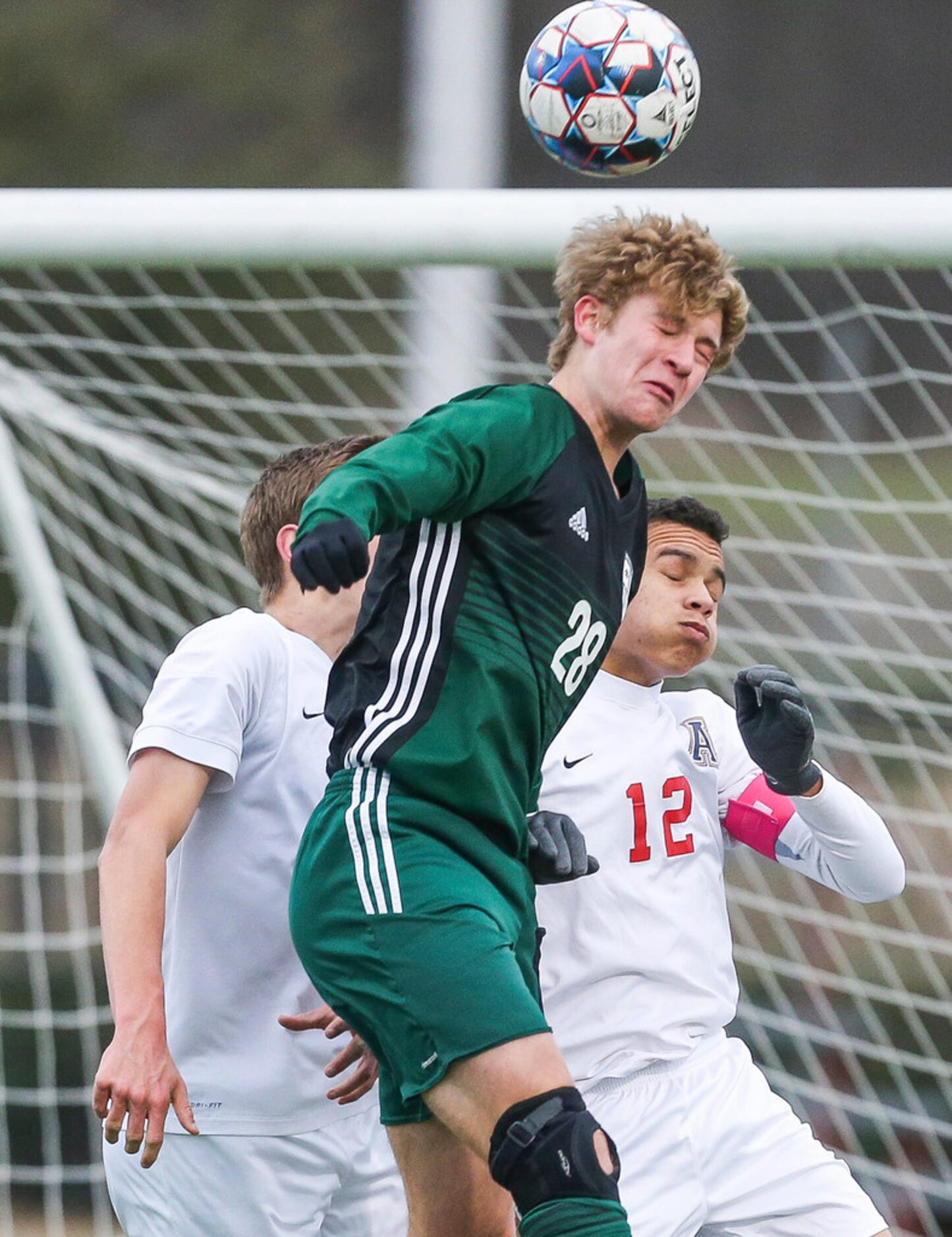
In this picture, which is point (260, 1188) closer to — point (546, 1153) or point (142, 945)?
point (142, 945)

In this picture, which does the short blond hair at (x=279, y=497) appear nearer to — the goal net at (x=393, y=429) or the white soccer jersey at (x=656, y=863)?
the white soccer jersey at (x=656, y=863)

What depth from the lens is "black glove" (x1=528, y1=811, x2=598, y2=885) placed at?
2.73 m

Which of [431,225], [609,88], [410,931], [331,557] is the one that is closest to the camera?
[331,557]

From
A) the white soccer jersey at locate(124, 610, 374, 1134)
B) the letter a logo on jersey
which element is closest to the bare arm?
the white soccer jersey at locate(124, 610, 374, 1134)

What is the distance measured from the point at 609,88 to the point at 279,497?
0.85 m

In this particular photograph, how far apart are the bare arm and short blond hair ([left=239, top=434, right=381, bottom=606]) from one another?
1.68 feet

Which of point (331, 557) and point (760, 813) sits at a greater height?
point (331, 557)

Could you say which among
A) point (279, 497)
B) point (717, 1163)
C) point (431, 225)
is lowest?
point (717, 1163)

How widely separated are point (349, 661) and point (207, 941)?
57 cm

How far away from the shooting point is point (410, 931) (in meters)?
2.35

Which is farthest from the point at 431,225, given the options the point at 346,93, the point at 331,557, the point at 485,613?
the point at 346,93

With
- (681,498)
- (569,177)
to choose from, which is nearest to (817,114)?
(569,177)

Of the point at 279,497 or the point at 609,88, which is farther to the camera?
the point at 279,497

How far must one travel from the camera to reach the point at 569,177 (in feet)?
55.3
